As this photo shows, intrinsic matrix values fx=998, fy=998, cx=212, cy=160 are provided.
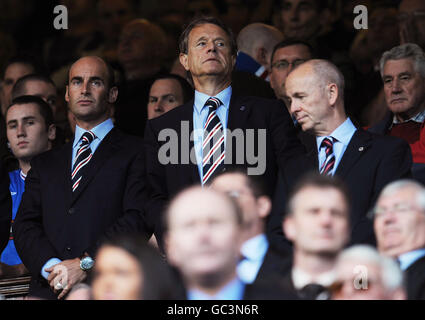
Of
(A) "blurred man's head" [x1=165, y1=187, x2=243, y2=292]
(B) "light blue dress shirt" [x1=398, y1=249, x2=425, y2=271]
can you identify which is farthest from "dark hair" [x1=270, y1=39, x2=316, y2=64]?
(A) "blurred man's head" [x1=165, y1=187, x2=243, y2=292]

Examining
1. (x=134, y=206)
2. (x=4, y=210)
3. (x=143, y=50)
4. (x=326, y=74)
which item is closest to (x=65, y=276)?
(x=134, y=206)

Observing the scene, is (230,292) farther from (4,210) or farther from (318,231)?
(4,210)

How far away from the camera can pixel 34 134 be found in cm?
550

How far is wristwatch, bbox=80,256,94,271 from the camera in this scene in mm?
4691

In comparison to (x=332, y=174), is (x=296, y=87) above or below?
above

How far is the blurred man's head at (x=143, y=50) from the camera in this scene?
6766mm

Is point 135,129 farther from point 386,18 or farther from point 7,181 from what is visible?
point 386,18

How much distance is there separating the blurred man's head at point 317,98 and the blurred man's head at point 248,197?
1.91 feet

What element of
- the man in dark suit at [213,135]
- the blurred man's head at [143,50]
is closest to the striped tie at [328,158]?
the man in dark suit at [213,135]

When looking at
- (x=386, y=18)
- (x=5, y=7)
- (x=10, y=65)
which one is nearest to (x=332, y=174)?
(x=386, y=18)

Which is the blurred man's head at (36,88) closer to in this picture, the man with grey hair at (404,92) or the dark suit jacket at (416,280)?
the man with grey hair at (404,92)

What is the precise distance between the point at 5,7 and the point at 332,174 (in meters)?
4.68

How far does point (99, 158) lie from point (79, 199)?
23 cm

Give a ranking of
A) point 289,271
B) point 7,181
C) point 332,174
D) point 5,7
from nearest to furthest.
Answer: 1. point 289,271
2. point 332,174
3. point 7,181
4. point 5,7
